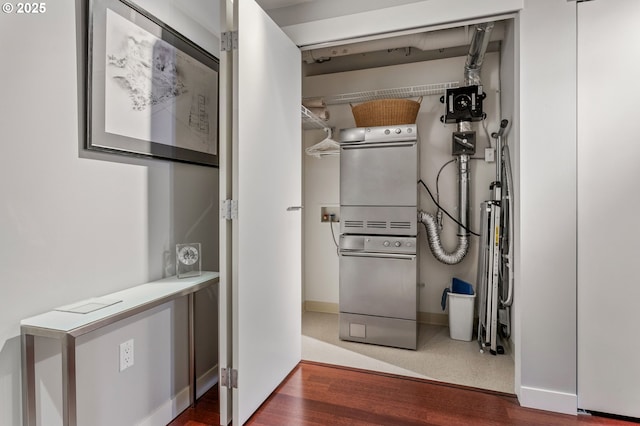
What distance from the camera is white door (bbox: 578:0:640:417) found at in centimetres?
187

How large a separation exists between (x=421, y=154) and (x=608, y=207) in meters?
1.80

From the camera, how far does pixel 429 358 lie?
271cm

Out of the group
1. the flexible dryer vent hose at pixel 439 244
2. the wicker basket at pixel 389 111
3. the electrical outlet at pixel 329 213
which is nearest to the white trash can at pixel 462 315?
the flexible dryer vent hose at pixel 439 244

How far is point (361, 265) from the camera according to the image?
3.04 metres

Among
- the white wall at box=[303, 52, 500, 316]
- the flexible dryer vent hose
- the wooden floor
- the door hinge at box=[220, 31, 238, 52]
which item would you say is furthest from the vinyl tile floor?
the door hinge at box=[220, 31, 238, 52]

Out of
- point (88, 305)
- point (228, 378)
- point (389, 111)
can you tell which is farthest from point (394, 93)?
point (88, 305)

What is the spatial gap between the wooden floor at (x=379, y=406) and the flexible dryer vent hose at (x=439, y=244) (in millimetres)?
1289

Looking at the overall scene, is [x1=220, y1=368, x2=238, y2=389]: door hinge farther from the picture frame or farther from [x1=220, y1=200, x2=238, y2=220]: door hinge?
the picture frame

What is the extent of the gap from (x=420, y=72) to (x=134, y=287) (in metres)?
3.18

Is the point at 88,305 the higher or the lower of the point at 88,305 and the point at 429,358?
the higher

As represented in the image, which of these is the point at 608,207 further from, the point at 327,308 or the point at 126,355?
the point at 327,308

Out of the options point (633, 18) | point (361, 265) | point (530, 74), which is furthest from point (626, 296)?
point (361, 265)

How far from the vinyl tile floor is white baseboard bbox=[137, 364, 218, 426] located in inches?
29.6

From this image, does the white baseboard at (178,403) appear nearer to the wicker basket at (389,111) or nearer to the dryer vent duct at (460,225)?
the dryer vent duct at (460,225)
